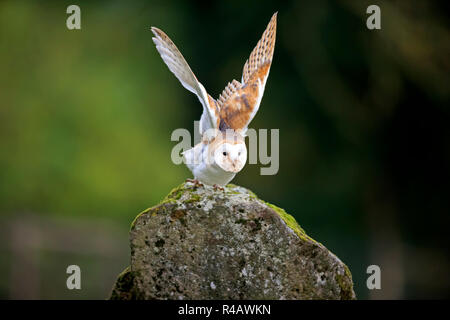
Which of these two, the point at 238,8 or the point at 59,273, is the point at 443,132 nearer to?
the point at 238,8

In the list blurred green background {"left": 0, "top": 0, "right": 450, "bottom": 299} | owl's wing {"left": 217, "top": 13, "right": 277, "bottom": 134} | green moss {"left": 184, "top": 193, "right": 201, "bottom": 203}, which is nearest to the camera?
green moss {"left": 184, "top": 193, "right": 201, "bottom": 203}

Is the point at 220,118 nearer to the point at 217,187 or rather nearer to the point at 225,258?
A: the point at 217,187

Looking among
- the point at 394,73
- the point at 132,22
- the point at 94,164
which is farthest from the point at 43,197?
the point at 394,73

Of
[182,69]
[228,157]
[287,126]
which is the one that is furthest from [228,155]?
[287,126]

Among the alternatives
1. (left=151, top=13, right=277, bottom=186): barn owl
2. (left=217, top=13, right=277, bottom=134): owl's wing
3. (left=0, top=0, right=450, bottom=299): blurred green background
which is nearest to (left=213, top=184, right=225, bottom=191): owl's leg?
(left=151, top=13, right=277, bottom=186): barn owl

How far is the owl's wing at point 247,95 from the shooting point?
17.5 ft

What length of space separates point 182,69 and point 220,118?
0.60 meters

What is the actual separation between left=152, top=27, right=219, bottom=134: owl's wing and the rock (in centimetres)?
83

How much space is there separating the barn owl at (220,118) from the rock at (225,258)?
0.38m

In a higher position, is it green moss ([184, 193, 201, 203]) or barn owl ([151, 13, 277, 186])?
barn owl ([151, 13, 277, 186])

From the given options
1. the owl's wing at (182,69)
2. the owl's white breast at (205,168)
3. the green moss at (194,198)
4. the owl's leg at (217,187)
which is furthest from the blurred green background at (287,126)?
the owl's wing at (182,69)

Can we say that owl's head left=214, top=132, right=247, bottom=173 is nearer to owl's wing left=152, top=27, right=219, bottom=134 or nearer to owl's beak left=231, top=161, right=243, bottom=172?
owl's beak left=231, top=161, right=243, bottom=172

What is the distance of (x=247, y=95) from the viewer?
5.40m

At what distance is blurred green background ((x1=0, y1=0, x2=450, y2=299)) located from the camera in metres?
13.5
